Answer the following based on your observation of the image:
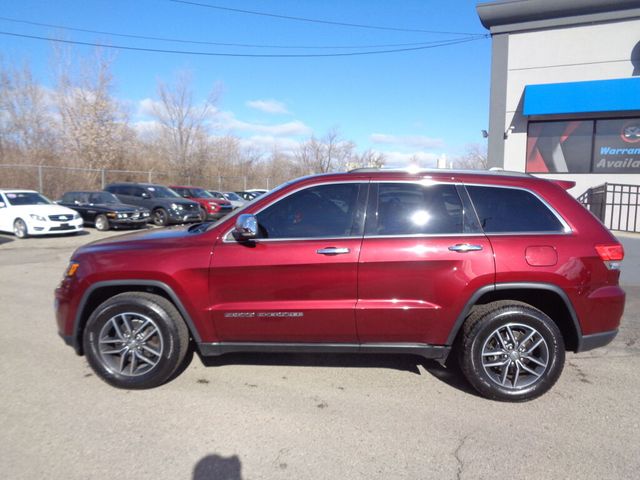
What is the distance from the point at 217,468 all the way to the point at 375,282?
170 cm

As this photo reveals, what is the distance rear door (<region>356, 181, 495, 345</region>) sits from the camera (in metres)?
3.37

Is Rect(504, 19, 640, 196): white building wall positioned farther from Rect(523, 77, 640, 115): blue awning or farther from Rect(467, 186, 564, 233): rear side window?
Rect(467, 186, 564, 233): rear side window

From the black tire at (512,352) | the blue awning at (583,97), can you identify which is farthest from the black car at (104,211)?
the black tire at (512,352)

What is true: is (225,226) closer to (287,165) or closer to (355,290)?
(355,290)

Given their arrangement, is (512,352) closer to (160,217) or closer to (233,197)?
(160,217)

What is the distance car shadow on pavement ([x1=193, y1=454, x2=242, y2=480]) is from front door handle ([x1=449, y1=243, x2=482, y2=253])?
217 centimetres

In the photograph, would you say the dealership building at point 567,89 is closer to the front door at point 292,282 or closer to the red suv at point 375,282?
the red suv at point 375,282

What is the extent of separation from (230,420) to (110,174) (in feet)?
85.8

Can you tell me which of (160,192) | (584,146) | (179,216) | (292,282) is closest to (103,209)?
(179,216)

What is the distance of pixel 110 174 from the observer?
84.6ft

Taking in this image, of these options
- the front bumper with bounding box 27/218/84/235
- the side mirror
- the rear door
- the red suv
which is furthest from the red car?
the rear door

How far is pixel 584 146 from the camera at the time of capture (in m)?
14.1

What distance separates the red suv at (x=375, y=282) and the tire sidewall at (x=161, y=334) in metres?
0.01

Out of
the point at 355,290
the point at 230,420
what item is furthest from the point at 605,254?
the point at 230,420
